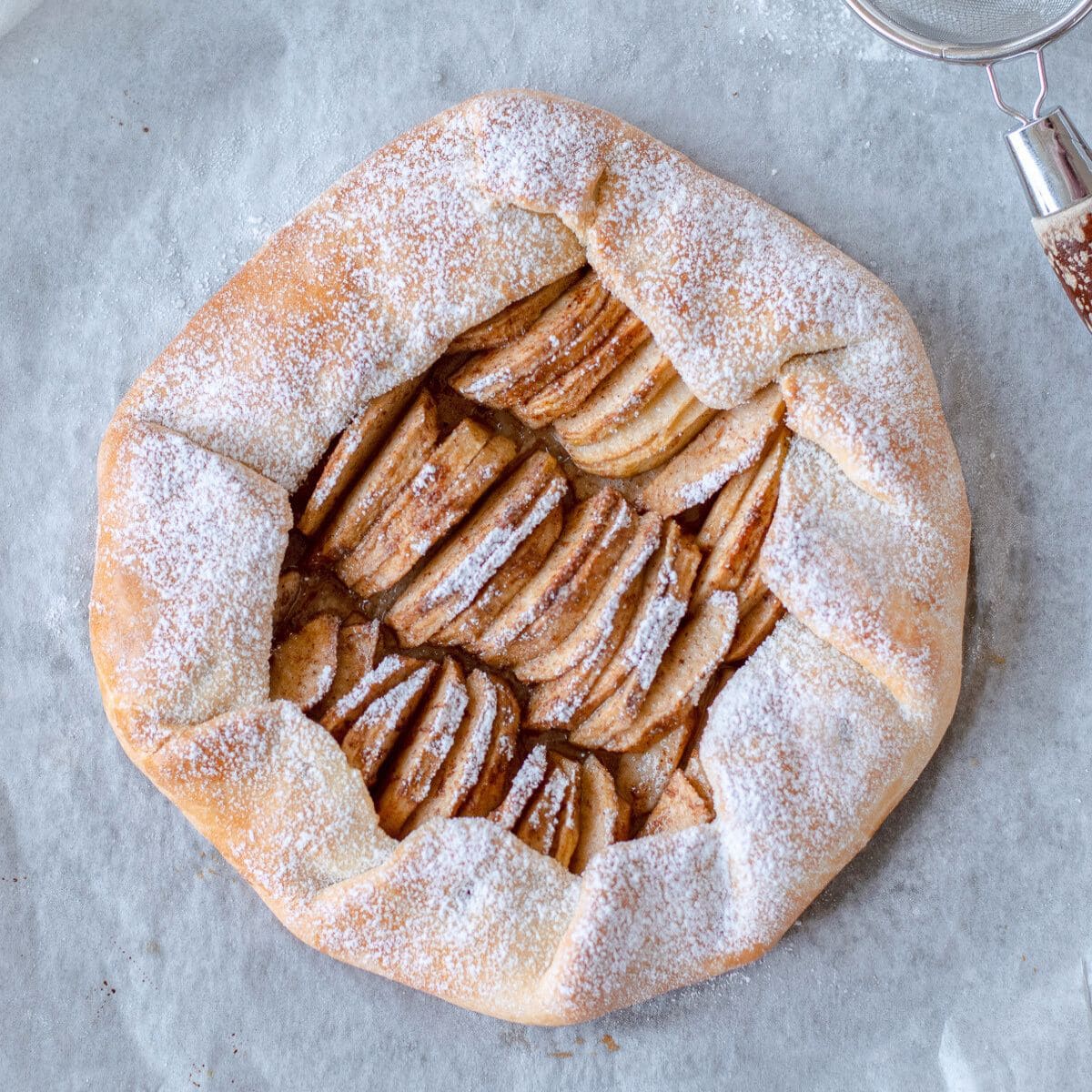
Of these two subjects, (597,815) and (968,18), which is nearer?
(597,815)

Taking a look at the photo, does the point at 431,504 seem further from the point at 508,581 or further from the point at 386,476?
the point at 508,581

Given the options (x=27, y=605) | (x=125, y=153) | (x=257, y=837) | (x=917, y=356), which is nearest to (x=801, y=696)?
(x=917, y=356)

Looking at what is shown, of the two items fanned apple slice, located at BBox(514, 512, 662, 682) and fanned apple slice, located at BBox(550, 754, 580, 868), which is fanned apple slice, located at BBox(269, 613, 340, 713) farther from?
fanned apple slice, located at BBox(550, 754, 580, 868)

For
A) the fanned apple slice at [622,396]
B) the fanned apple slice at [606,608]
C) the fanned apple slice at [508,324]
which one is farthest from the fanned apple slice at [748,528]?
the fanned apple slice at [508,324]

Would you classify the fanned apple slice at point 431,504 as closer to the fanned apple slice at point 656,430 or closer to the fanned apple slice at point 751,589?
the fanned apple slice at point 656,430

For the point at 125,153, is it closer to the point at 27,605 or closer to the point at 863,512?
the point at 27,605

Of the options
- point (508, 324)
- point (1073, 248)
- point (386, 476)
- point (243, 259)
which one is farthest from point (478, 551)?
point (1073, 248)
